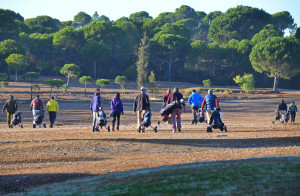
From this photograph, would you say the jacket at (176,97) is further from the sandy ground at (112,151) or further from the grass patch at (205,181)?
the grass patch at (205,181)

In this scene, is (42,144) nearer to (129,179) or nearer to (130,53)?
(129,179)

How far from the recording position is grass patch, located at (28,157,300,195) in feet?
25.2

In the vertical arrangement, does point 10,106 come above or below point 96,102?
below

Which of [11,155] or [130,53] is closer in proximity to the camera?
[11,155]

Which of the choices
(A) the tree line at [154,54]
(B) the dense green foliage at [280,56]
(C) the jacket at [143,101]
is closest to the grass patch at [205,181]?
(C) the jacket at [143,101]

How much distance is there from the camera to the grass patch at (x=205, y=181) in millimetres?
7676

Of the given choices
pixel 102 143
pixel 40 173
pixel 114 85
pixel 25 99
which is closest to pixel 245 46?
pixel 114 85

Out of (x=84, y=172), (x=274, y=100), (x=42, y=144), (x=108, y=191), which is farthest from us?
(x=274, y=100)

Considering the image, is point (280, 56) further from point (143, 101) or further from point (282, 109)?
point (143, 101)

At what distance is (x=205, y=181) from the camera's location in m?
8.38

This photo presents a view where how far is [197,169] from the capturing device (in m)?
9.56

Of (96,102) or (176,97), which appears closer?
(176,97)

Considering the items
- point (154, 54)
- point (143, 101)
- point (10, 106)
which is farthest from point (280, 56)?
point (143, 101)

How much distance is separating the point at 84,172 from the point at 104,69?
75806 mm
